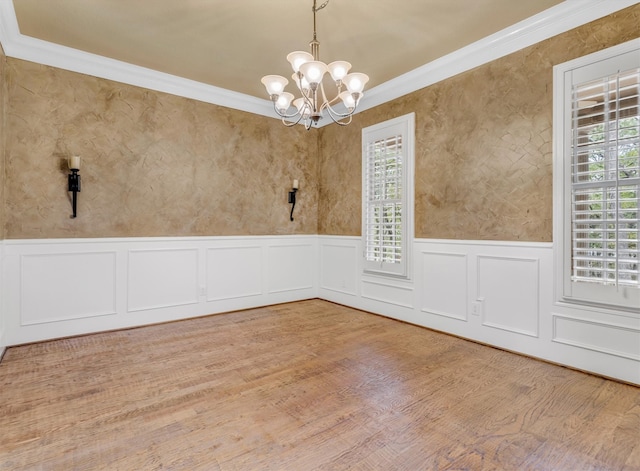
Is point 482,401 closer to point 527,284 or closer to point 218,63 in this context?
point 527,284

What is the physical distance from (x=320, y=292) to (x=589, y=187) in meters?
3.70

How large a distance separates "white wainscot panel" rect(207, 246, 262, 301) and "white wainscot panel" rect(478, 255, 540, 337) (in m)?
2.86

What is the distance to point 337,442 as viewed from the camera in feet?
6.02

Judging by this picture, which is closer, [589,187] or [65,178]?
[589,187]

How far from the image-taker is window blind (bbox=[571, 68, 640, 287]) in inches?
96.0

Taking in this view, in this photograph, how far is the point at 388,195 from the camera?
4285 mm

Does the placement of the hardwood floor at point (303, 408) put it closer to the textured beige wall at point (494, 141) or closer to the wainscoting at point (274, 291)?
the wainscoting at point (274, 291)

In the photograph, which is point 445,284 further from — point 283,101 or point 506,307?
point 283,101

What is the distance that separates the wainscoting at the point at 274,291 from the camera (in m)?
2.81

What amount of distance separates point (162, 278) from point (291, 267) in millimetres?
1817

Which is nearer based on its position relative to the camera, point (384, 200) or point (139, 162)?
point (139, 162)

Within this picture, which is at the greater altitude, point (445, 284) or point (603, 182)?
point (603, 182)

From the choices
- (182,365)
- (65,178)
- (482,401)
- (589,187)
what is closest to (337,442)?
(482,401)

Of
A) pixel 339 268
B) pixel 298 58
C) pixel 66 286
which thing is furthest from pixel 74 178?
pixel 339 268
